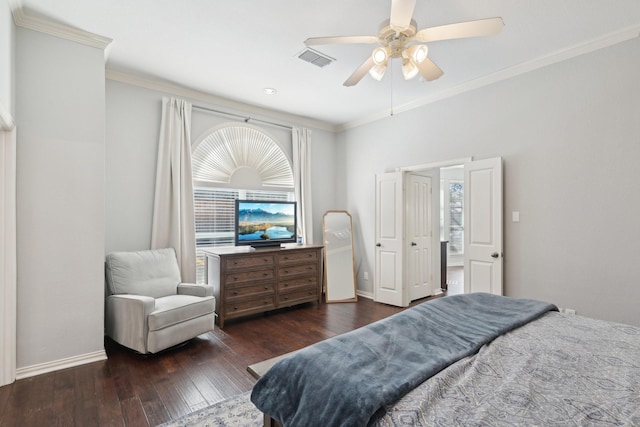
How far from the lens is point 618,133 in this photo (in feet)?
9.12

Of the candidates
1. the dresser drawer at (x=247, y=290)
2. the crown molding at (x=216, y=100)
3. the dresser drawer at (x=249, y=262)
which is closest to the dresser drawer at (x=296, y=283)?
the dresser drawer at (x=247, y=290)

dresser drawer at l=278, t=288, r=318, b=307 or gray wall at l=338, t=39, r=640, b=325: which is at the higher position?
gray wall at l=338, t=39, r=640, b=325

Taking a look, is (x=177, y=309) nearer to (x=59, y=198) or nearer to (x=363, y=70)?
(x=59, y=198)

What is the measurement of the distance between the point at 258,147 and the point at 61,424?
12.1ft

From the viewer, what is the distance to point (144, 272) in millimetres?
3248

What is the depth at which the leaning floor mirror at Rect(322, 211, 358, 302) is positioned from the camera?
16.0ft

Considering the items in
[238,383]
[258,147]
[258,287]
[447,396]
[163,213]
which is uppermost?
[258,147]

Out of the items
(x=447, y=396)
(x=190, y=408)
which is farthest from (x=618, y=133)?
(x=190, y=408)

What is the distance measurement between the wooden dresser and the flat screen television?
179 millimetres

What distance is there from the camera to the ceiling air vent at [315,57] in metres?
3.02

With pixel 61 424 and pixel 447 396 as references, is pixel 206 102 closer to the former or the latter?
pixel 61 424

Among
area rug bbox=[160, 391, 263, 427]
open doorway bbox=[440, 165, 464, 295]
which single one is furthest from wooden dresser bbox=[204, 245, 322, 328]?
open doorway bbox=[440, 165, 464, 295]

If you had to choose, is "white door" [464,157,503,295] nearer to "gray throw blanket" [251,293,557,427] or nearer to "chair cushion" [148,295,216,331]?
"gray throw blanket" [251,293,557,427]

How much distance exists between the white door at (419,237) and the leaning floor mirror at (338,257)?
93 cm
